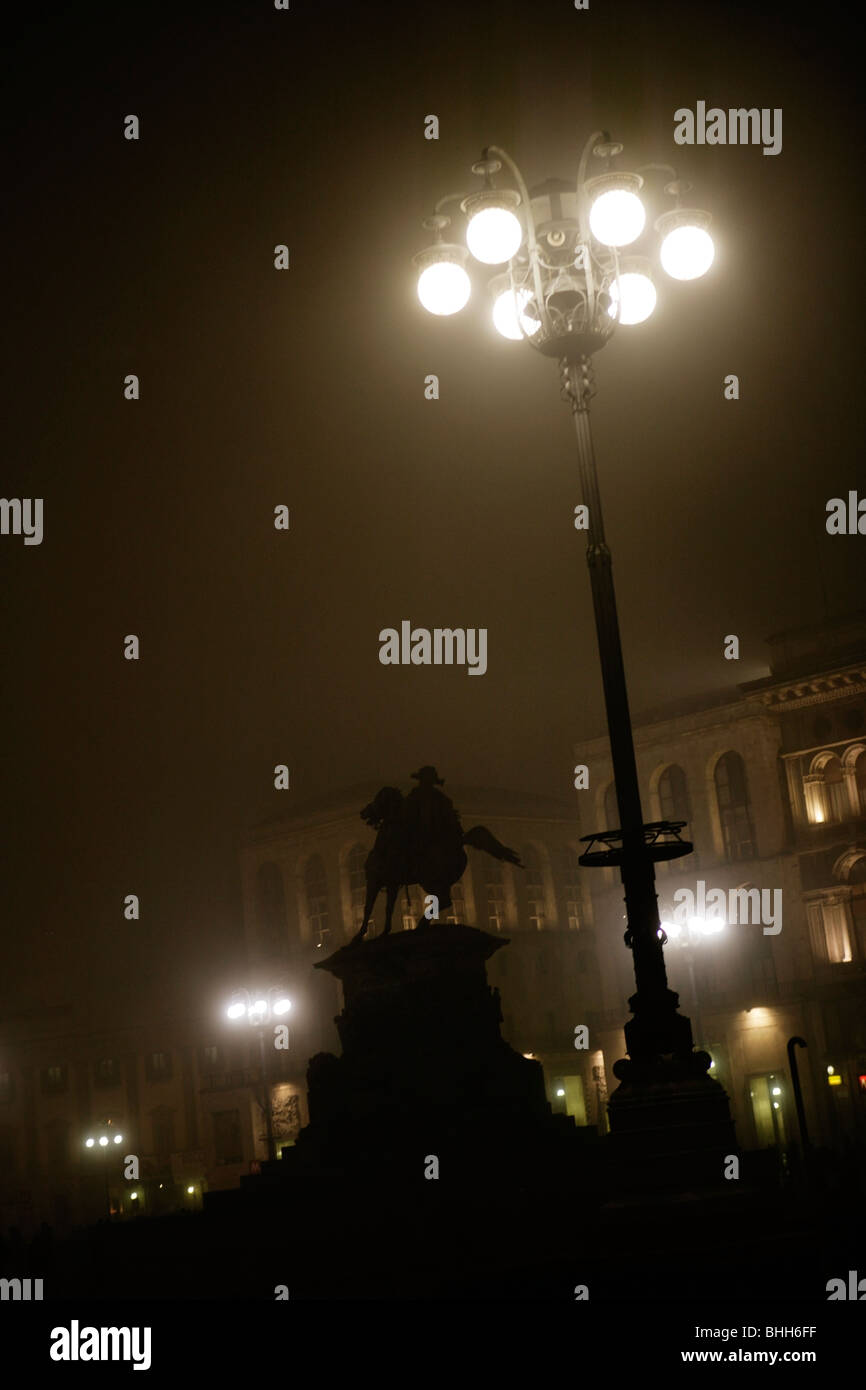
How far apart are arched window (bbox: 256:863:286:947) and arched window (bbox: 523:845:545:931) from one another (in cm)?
1166

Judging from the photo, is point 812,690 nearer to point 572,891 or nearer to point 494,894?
point 494,894

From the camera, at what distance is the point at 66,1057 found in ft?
230

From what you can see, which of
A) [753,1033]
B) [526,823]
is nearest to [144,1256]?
[753,1033]

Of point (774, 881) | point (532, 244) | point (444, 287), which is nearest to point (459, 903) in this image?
point (774, 881)

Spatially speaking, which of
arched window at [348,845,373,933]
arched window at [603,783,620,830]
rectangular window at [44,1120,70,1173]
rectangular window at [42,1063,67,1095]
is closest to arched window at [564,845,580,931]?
arched window at [348,845,373,933]

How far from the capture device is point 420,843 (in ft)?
63.6

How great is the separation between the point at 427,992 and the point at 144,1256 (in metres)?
4.54

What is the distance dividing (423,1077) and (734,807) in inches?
1506

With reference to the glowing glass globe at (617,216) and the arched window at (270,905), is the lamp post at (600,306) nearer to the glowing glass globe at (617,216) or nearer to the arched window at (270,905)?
the glowing glass globe at (617,216)

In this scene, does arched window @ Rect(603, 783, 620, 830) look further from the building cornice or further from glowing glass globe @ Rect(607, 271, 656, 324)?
glowing glass globe @ Rect(607, 271, 656, 324)

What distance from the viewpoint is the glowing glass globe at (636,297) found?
1426cm

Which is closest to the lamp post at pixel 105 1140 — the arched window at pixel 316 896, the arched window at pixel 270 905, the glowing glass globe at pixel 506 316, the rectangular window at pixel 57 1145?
the rectangular window at pixel 57 1145
